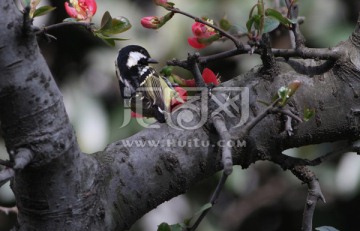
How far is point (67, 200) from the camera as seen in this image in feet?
3.40

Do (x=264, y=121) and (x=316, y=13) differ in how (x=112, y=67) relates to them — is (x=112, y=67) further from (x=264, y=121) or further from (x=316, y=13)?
(x=264, y=121)

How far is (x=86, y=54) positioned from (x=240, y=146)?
2.22m

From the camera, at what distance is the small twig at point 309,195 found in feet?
3.63

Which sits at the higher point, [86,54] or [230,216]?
[86,54]

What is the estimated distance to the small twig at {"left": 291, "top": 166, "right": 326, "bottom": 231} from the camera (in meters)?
1.11

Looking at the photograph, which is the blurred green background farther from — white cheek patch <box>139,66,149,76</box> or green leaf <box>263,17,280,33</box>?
green leaf <box>263,17,280,33</box>

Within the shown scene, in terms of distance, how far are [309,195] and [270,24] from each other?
1.01 feet

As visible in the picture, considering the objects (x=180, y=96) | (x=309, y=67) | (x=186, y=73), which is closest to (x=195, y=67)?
(x=180, y=96)

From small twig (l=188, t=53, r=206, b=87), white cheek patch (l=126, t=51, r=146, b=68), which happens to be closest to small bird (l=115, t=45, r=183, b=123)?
white cheek patch (l=126, t=51, r=146, b=68)

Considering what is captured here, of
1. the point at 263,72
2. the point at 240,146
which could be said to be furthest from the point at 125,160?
the point at 263,72

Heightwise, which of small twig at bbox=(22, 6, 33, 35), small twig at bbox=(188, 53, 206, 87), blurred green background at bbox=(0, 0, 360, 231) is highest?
small twig at bbox=(22, 6, 33, 35)

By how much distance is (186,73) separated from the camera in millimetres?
2902

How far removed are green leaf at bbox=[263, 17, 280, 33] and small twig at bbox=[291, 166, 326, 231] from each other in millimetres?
252

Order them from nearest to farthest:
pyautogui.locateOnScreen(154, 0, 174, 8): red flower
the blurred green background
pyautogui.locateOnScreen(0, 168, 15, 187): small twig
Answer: pyautogui.locateOnScreen(0, 168, 15, 187): small twig
pyautogui.locateOnScreen(154, 0, 174, 8): red flower
the blurred green background
